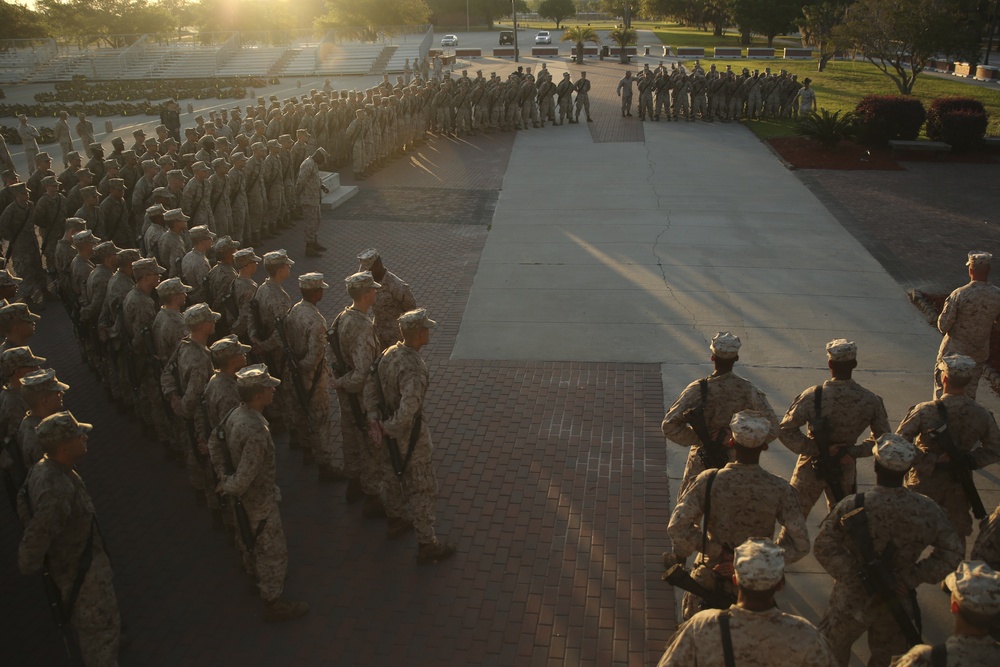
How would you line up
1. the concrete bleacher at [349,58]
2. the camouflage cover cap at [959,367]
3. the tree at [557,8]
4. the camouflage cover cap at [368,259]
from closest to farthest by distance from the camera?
1. the camouflage cover cap at [959,367]
2. the camouflage cover cap at [368,259]
3. the concrete bleacher at [349,58]
4. the tree at [557,8]

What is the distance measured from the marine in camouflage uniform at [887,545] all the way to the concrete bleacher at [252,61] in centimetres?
4807

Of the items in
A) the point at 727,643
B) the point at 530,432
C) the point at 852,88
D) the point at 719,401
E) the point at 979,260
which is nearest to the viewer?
the point at 727,643

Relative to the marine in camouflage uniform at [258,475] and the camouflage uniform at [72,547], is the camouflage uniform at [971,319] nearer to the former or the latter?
the marine in camouflage uniform at [258,475]

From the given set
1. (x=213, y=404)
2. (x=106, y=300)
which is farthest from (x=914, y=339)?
(x=106, y=300)

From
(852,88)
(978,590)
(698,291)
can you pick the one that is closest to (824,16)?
(852,88)

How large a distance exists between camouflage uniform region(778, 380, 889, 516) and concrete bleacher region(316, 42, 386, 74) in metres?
44.4

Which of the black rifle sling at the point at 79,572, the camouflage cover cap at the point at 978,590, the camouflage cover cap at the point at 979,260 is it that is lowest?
the black rifle sling at the point at 79,572

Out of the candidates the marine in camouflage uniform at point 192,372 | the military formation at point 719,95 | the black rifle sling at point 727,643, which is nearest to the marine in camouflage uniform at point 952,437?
the black rifle sling at point 727,643

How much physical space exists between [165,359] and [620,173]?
13767 mm

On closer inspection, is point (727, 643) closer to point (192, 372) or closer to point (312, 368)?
point (192, 372)

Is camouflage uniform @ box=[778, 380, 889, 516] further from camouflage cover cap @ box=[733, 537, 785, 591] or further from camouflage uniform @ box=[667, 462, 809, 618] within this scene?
camouflage cover cap @ box=[733, 537, 785, 591]

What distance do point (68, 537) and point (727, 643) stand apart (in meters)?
4.04

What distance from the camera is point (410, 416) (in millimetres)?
5629

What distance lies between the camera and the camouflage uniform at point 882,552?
404cm
